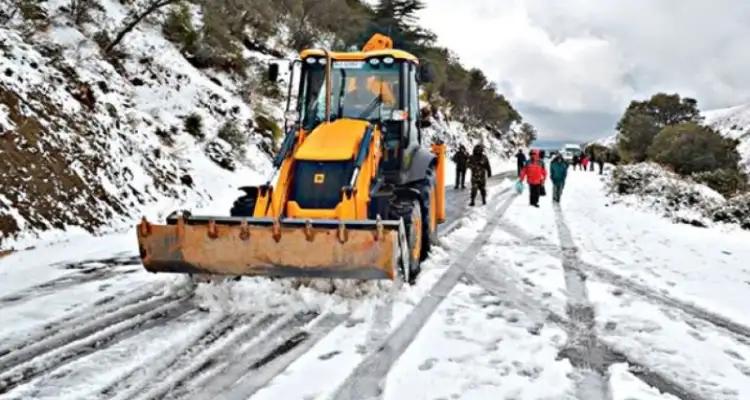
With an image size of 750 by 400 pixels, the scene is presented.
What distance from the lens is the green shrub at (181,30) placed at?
62.2 ft

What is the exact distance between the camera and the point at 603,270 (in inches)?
312

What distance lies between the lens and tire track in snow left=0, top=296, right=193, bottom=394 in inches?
166

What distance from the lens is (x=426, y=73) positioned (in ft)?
26.4

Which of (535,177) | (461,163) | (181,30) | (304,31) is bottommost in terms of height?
(535,177)

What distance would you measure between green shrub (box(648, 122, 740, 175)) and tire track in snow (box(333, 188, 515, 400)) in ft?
128

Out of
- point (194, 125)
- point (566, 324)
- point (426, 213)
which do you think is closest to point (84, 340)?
point (566, 324)

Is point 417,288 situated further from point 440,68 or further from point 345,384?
point 440,68

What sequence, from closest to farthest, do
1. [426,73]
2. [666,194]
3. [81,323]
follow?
[81,323], [426,73], [666,194]

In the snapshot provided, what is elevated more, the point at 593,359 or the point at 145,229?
the point at 145,229

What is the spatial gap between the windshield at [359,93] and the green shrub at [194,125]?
8.54m

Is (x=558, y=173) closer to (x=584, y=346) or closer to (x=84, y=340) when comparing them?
(x=584, y=346)

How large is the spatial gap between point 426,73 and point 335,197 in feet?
7.89

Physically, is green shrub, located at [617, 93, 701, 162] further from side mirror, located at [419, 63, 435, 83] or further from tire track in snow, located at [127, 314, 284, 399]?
tire track in snow, located at [127, 314, 284, 399]

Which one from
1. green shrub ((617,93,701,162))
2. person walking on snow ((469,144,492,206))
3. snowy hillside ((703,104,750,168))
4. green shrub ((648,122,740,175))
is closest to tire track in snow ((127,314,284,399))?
person walking on snow ((469,144,492,206))
